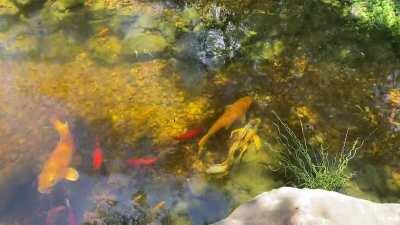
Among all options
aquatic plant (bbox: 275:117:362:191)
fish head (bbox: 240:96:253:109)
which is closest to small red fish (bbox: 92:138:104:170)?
fish head (bbox: 240:96:253:109)

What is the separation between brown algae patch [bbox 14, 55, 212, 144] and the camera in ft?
16.0

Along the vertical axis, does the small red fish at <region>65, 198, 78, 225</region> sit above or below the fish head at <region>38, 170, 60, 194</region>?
below

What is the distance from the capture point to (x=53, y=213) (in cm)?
413

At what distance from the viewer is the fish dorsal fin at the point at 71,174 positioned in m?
4.38

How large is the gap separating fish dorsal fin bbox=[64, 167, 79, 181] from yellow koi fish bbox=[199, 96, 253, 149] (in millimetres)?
1191

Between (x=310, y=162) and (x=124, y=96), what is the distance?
83.4 inches

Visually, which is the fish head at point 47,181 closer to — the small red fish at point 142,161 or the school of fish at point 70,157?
the school of fish at point 70,157

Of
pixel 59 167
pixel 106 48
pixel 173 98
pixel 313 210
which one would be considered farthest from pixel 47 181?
pixel 313 210

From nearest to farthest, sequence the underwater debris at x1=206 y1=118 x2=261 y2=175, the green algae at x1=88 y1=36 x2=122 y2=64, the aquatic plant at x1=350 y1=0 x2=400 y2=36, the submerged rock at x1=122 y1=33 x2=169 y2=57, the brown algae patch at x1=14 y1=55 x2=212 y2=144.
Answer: the underwater debris at x1=206 y1=118 x2=261 y2=175 < the brown algae patch at x1=14 y1=55 x2=212 y2=144 < the green algae at x1=88 y1=36 x2=122 y2=64 < the submerged rock at x1=122 y1=33 x2=169 y2=57 < the aquatic plant at x1=350 y1=0 x2=400 y2=36

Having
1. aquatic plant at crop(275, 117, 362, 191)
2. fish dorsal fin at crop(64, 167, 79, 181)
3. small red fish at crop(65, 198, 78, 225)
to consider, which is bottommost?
→ small red fish at crop(65, 198, 78, 225)

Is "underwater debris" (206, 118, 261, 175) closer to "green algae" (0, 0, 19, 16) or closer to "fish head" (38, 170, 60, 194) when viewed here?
"fish head" (38, 170, 60, 194)

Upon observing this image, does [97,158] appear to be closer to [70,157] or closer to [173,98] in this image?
[70,157]

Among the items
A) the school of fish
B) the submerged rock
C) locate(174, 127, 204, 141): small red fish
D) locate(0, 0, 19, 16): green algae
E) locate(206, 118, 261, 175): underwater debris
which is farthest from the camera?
locate(0, 0, 19, 16): green algae

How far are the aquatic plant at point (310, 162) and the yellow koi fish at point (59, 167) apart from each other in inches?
76.4
